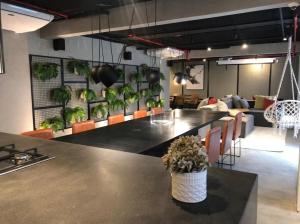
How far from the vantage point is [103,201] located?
1105 millimetres

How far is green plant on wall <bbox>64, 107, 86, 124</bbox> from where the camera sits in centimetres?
512

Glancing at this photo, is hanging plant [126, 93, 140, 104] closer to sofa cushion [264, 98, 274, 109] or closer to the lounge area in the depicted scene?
the lounge area

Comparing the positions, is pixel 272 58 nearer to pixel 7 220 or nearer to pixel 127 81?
pixel 127 81

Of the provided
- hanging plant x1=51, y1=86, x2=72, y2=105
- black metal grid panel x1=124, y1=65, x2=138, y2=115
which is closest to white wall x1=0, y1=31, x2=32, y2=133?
hanging plant x1=51, y1=86, x2=72, y2=105

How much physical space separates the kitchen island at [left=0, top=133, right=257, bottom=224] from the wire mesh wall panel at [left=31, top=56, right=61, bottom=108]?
3.37 m

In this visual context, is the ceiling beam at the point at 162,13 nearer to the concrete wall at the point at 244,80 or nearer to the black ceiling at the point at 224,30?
the black ceiling at the point at 224,30

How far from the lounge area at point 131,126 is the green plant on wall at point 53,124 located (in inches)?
1.1

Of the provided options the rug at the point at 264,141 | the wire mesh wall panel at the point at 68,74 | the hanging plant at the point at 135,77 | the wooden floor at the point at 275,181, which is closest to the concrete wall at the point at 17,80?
the wire mesh wall panel at the point at 68,74

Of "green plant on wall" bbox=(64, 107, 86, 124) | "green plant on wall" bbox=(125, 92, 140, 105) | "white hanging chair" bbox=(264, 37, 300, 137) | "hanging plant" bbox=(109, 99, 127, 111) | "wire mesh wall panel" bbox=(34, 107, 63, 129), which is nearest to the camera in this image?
"white hanging chair" bbox=(264, 37, 300, 137)

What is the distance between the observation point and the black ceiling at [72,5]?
3.40 metres

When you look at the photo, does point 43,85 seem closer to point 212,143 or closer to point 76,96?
point 76,96

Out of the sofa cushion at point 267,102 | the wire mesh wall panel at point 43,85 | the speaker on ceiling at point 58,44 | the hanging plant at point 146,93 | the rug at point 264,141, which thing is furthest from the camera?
the sofa cushion at point 267,102

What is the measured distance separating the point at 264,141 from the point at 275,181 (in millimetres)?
2664

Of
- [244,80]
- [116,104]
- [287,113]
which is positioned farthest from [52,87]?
[244,80]
